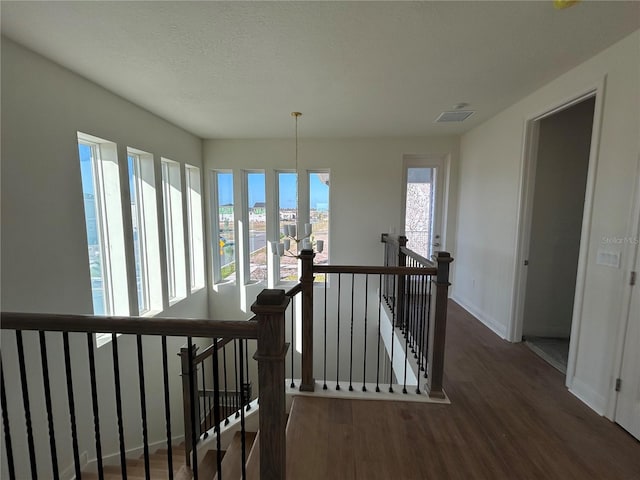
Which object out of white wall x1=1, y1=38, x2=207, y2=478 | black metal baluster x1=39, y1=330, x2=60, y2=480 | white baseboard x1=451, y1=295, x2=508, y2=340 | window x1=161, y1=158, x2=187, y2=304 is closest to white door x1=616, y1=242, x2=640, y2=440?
white baseboard x1=451, y1=295, x2=508, y2=340

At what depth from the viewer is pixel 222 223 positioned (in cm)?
498

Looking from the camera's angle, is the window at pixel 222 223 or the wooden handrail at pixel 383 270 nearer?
the wooden handrail at pixel 383 270

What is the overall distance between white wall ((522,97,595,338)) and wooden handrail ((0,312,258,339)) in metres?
3.38

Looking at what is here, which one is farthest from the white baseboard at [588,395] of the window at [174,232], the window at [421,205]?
the window at [174,232]

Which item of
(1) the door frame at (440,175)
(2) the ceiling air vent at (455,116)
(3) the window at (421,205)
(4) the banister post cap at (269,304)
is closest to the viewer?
(4) the banister post cap at (269,304)

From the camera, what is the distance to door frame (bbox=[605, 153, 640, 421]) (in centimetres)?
172

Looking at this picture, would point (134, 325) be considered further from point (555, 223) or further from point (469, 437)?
point (555, 223)

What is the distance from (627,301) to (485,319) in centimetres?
170

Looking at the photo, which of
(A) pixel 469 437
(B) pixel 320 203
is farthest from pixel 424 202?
(A) pixel 469 437

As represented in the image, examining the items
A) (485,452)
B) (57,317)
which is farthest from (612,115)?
(57,317)

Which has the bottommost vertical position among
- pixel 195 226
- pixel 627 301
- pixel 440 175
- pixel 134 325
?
pixel 627 301

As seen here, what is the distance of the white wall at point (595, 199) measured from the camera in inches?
70.8

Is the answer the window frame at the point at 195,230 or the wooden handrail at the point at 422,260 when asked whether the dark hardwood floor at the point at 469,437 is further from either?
the window frame at the point at 195,230

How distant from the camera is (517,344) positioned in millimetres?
2873
